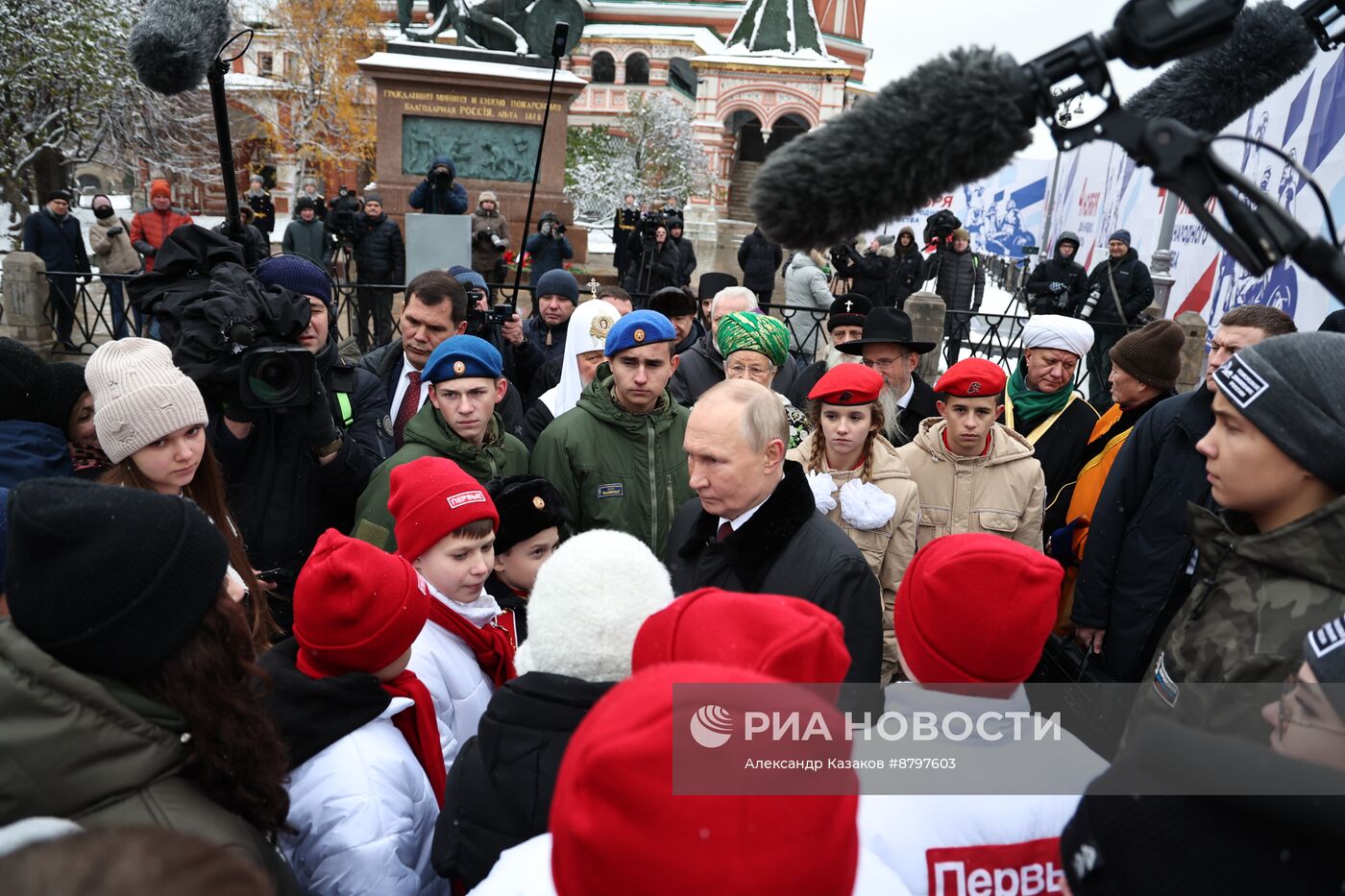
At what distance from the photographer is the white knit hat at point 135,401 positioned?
8.94 ft

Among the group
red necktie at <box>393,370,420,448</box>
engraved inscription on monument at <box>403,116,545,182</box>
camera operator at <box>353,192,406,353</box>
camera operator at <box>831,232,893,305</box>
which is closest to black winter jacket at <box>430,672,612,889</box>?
red necktie at <box>393,370,420,448</box>

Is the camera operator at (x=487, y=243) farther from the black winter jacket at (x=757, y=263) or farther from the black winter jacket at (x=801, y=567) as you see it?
the black winter jacket at (x=801, y=567)

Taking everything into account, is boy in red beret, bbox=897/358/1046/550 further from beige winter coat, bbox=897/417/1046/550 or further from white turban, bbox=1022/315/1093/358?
white turban, bbox=1022/315/1093/358

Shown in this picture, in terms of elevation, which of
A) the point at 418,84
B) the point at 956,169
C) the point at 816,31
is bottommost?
the point at 956,169

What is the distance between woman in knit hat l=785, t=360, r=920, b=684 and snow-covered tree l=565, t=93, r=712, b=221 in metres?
35.1

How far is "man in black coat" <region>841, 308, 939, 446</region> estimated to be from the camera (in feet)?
16.8

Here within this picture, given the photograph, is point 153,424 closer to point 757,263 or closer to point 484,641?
point 484,641

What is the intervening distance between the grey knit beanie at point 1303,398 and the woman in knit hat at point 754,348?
2781mm

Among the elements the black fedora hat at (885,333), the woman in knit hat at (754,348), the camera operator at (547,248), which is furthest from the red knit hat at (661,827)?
the camera operator at (547,248)

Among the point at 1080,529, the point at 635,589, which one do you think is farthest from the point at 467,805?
the point at 1080,529

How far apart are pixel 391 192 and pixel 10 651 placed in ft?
50.2

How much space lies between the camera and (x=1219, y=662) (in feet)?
6.20

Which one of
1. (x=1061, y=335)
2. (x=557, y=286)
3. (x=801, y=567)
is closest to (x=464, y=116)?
(x=557, y=286)

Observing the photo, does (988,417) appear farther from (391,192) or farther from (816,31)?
(816,31)
